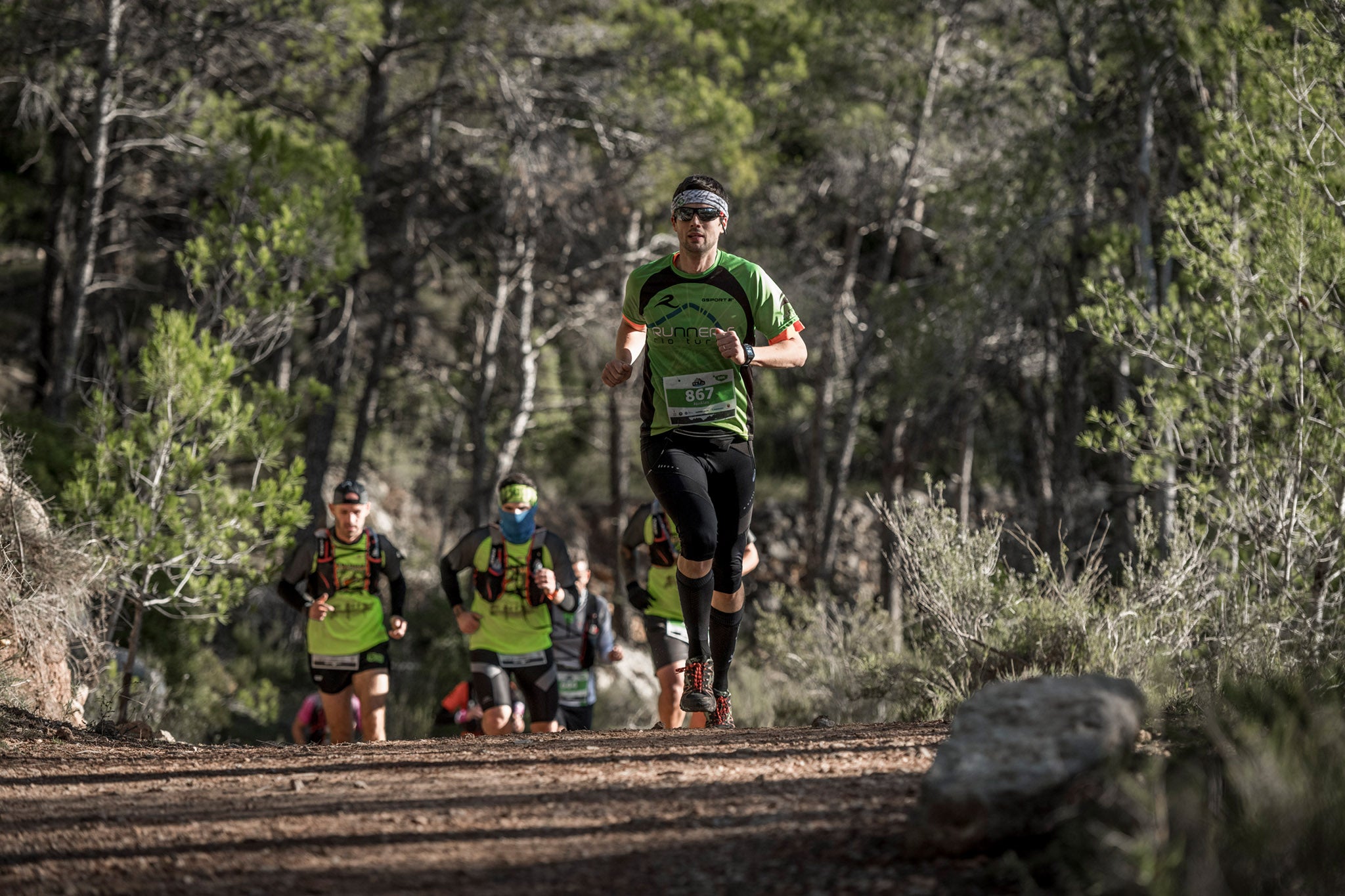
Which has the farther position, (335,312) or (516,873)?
(335,312)

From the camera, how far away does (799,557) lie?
23688mm

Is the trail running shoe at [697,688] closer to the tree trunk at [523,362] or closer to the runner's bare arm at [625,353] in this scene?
the runner's bare arm at [625,353]

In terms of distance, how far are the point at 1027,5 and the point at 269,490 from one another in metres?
13.8

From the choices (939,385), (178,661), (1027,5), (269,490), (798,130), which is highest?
(1027,5)

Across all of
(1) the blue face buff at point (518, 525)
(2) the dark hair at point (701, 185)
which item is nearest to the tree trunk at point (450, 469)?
(1) the blue face buff at point (518, 525)

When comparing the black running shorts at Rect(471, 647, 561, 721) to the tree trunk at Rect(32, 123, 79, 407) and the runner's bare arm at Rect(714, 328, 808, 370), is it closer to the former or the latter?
the runner's bare arm at Rect(714, 328, 808, 370)

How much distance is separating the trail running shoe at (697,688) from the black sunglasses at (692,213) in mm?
1906

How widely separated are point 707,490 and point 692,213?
46.2 inches

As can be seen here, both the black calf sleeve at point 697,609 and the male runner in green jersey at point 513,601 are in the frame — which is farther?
the male runner in green jersey at point 513,601

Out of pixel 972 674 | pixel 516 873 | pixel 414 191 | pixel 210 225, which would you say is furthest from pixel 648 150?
pixel 516 873

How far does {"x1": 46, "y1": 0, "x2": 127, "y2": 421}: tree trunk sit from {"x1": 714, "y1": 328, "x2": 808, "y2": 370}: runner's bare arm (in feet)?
26.8

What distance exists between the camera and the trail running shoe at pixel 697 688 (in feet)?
18.2

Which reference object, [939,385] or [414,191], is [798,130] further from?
[414,191]

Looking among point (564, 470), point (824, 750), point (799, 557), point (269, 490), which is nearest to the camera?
point (824, 750)
